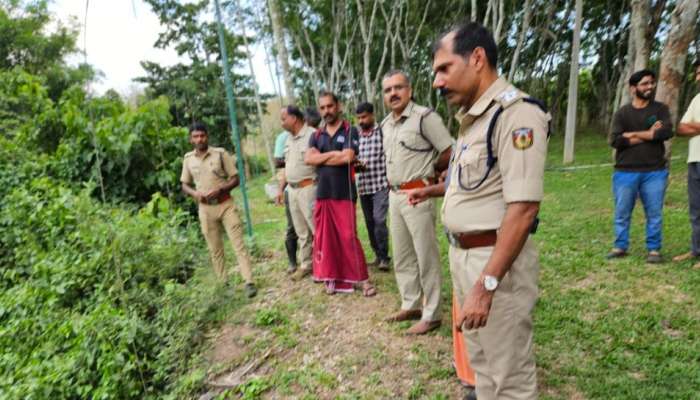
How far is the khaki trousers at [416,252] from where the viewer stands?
289 cm

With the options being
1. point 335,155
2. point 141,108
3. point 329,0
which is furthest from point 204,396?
point 329,0

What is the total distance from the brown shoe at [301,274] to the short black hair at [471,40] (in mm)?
3485

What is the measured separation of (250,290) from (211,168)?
133 centimetres

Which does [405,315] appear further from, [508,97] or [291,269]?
[508,97]

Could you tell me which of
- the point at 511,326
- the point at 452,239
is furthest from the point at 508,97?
the point at 511,326

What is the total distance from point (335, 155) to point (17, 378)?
2954 mm

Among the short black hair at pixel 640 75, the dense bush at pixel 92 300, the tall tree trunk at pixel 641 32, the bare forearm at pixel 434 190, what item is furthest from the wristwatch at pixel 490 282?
the tall tree trunk at pixel 641 32

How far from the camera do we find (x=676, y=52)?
4.82 meters

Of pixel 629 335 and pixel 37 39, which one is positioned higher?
pixel 37 39

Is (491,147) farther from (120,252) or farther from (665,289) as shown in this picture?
(120,252)

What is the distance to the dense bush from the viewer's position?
9.95 ft

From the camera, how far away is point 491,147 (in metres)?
1.50

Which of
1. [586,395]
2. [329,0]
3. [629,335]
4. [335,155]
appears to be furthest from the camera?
[329,0]

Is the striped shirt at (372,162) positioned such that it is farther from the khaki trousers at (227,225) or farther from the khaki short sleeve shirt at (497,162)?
the khaki short sleeve shirt at (497,162)
